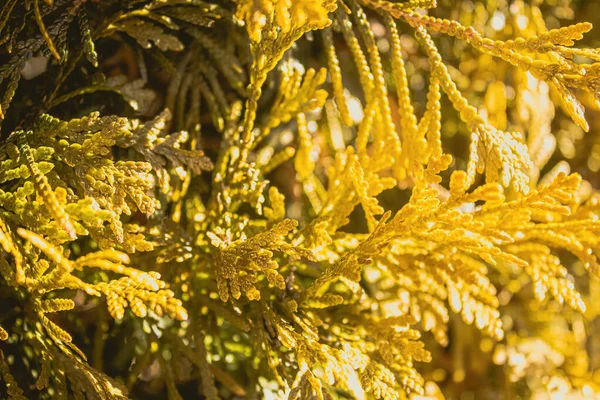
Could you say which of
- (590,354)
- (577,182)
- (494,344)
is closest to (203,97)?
(577,182)

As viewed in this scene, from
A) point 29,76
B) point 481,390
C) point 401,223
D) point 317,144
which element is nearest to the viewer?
point 401,223

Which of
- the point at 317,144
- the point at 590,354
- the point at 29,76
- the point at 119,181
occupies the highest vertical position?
the point at 29,76

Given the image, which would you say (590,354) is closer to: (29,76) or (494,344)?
(494,344)

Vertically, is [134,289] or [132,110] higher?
[132,110]

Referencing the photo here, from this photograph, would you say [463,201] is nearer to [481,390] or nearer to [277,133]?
[277,133]

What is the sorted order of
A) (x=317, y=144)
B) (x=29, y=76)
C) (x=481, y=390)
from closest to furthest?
1. (x=29, y=76)
2. (x=317, y=144)
3. (x=481, y=390)

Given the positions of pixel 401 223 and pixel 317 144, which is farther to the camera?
pixel 317 144
